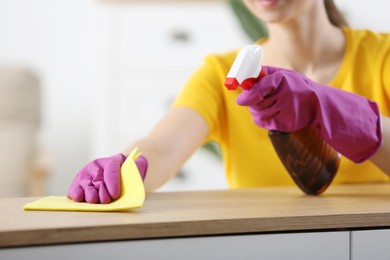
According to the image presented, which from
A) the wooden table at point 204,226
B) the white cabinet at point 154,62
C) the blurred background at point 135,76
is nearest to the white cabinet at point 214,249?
the wooden table at point 204,226

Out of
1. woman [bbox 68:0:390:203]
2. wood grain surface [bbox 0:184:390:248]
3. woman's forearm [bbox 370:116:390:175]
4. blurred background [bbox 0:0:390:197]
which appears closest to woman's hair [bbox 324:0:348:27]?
woman [bbox 68:0:390:203]

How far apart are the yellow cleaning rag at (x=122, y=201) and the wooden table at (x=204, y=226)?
15 mm

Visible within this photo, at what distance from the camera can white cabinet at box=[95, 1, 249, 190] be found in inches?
115

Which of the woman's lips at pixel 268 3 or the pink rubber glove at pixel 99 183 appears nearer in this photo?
the pink rubber glove at pixel 99 183

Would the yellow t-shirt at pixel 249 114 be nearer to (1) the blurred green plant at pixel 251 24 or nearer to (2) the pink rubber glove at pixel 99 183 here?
(2) the pink rubber glove at pixel 99 183

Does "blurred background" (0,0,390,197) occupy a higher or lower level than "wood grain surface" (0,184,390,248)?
lower

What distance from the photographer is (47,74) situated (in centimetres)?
363

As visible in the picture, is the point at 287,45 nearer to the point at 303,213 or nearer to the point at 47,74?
the point at 303,213

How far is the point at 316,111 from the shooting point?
1.00 metres

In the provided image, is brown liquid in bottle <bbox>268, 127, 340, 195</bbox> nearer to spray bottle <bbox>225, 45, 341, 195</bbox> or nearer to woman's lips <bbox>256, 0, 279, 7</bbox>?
spray bottle <bbox>225, 45, 341, 195</bbox>

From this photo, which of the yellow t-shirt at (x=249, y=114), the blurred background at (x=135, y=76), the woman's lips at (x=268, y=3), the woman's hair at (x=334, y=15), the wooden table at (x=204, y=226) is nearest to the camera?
the wooden table at (x=204, y=226)

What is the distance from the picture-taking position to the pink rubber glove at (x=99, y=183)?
92 cm

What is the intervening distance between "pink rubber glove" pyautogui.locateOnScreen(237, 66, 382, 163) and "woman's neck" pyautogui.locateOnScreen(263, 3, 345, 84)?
1.14 ft

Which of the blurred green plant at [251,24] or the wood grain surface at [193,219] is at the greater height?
the wood grain surface at [193,219]
